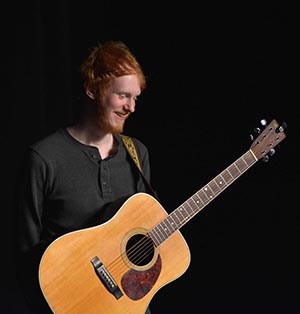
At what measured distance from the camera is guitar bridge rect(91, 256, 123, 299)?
5.69ft

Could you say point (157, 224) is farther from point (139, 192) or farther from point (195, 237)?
point (195, 237)

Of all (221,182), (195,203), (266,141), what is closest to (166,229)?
(195,203)

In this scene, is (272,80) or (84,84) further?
(272,80)

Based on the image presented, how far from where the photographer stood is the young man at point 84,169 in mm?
1733

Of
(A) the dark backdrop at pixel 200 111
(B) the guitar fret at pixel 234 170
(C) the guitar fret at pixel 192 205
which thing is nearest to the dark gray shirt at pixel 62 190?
(C) the guitar fret at pixel 192 205

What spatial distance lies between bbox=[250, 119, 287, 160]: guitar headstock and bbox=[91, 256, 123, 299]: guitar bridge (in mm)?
635

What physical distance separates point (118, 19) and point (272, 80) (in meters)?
0.77

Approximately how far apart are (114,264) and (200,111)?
1.20 metres

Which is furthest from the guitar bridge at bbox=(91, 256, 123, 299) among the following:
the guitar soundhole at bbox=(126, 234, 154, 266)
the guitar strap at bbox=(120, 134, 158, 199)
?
the guitar strap at bbox=(120, 134, 158, 199)

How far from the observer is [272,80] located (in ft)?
8.76

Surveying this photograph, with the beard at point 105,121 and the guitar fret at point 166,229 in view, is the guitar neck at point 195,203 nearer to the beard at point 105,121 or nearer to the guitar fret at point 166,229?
the guitar fret at point 166,229

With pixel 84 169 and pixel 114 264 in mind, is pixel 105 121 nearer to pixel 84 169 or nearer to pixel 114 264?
pixel 84 169

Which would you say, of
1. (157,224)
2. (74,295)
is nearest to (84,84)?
(157,224)

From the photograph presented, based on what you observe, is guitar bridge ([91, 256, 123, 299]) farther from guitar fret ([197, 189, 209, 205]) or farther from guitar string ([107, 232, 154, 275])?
guitar fret ([197, 189, 209, 205])
